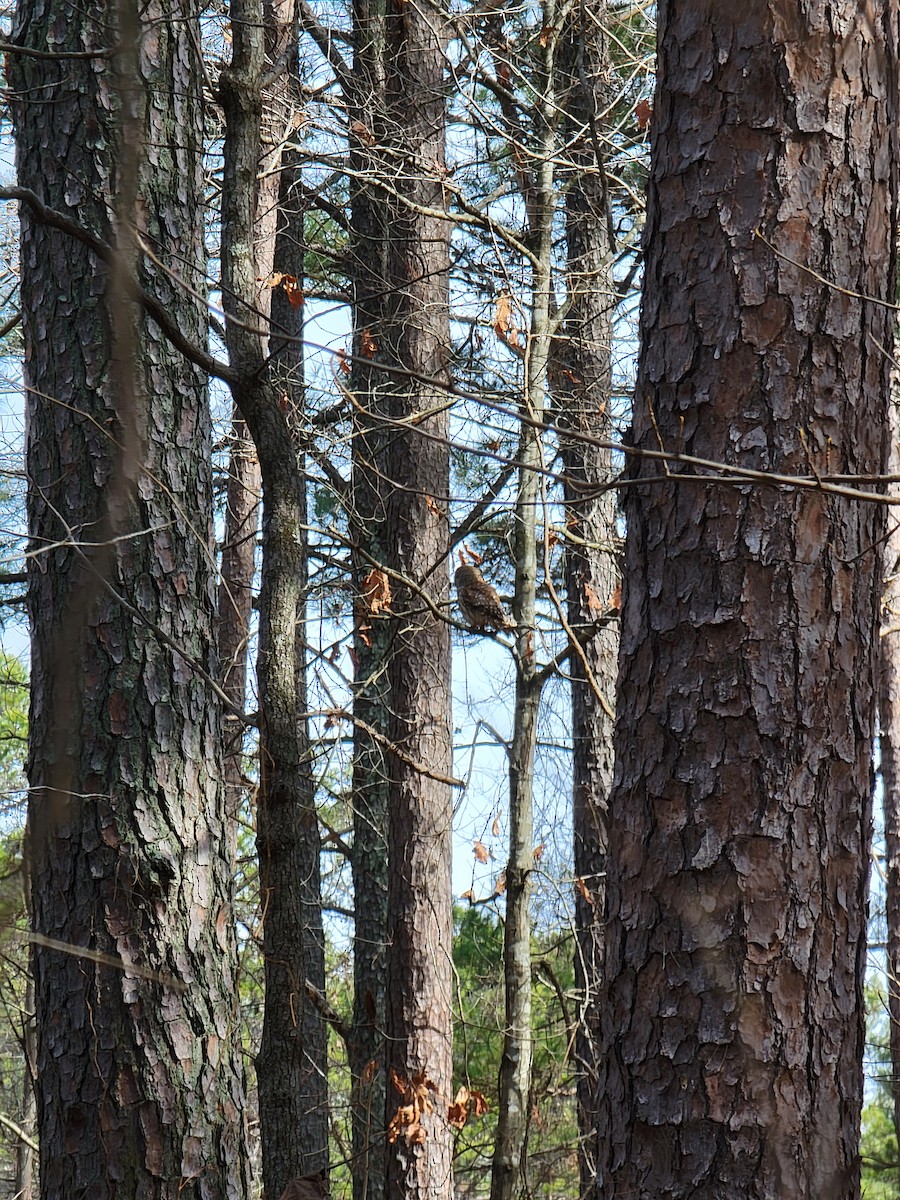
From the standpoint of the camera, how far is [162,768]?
115 inches

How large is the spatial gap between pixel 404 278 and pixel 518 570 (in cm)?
238

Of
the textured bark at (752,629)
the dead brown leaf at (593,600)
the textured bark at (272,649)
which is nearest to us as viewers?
the textured bark at (752,629)

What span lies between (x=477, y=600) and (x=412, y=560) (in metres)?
1.21

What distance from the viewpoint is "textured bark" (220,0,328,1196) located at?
2.60m

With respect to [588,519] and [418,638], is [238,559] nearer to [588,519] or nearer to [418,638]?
[418,638]

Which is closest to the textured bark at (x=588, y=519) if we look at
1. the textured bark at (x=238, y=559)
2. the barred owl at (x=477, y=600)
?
the barred owl at (x=477, y=600)

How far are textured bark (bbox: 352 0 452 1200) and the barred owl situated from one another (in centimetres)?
24

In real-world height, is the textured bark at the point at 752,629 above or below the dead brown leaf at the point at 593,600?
below

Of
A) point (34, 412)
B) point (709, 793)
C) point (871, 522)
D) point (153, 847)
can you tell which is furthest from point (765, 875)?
point (34, 412)

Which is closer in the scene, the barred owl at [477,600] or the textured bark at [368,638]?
the barred owl at [477,600]

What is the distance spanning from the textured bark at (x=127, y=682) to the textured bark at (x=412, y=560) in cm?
258

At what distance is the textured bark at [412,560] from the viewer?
590cm

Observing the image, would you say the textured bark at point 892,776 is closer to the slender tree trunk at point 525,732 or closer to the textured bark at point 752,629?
the slender tree trunk at point 525,732

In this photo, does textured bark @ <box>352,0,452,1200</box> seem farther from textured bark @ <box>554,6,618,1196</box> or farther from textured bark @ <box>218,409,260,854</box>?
textured bark @ <box>218,409,260,854</box>
